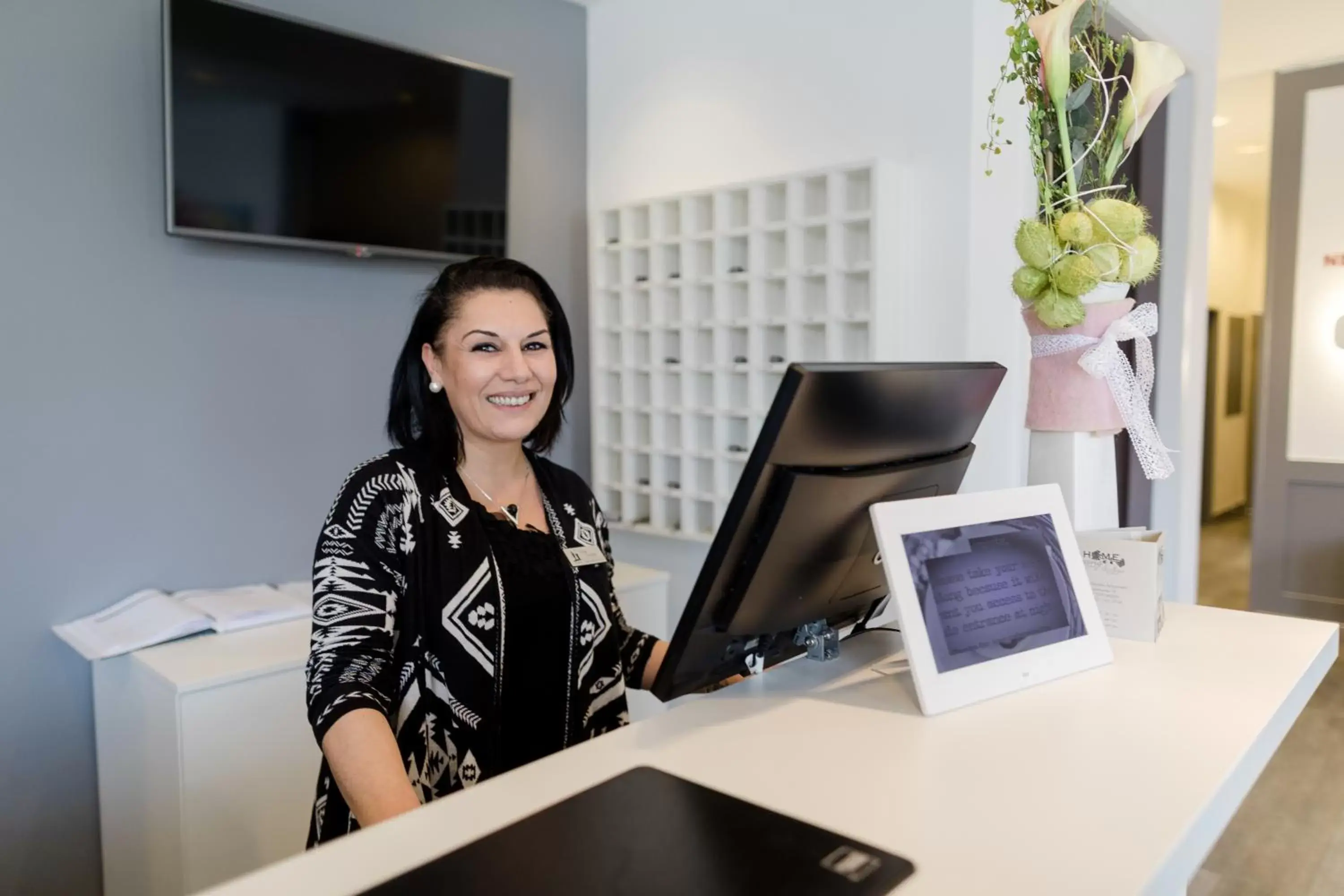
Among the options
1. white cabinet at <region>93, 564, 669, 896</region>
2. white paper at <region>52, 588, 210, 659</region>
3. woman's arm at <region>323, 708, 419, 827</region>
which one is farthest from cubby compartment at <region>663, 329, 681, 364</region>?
woman's arm at <region>323, 708, 419, 827</region>

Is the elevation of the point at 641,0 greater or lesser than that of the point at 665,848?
greater

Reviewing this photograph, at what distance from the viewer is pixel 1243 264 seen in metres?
7.82

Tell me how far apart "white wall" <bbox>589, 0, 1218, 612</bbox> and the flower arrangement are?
3.33ft

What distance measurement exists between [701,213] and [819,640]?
2.05 meters

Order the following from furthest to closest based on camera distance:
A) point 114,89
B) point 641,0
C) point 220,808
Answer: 1. point 641,0
2. point 114,89
3. point 220,808

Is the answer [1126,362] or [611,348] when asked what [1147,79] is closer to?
[1126,362]

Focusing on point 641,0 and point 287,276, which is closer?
point 287,276

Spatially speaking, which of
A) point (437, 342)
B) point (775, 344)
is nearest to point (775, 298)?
point (775, 344)

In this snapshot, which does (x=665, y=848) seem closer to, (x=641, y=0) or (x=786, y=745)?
(x=786, y=745)

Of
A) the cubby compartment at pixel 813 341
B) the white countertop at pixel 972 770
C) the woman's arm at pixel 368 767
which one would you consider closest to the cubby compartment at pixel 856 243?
the cubby compartment at pixel 813 341

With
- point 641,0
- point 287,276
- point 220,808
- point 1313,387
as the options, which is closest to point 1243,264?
point 1313,387

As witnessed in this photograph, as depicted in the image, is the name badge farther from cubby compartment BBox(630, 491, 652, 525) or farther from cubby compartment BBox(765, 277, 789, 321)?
cubby compartment BBox(630, 491, 652, 525)

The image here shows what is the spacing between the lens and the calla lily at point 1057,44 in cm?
124

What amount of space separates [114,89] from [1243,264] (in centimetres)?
817
